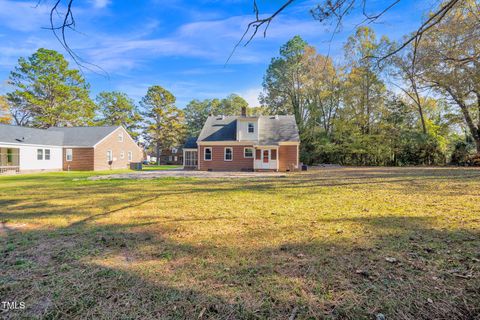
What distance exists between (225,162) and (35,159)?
54.2 ft

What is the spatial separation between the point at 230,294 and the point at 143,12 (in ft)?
16.5

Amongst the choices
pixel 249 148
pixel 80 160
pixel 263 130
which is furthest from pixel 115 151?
pixel 263 130

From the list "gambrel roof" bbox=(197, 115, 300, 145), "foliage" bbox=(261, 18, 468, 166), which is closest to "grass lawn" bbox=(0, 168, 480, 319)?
"gambrel roof" bbox=(197, 115, 300, 145)

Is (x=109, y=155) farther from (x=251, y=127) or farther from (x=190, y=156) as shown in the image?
(x=251, y=127)

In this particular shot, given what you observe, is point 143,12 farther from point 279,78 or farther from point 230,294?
point 279,78

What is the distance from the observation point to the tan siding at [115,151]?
915 inches

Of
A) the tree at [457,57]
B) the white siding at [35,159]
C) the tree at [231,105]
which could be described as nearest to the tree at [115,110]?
the tree at [231,105]

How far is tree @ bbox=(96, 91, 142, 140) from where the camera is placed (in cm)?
4006

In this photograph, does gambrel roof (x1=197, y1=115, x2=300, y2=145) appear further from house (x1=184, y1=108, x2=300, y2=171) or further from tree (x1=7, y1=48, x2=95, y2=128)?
tree (x1=7, y1=48, x2=95, y2=128)

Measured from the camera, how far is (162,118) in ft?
133

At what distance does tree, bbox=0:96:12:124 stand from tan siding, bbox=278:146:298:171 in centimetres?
3416

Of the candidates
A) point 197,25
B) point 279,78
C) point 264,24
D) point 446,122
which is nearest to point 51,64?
point 279,78

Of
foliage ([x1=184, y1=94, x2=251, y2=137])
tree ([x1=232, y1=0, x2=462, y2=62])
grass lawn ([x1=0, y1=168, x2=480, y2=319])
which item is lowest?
grass lawn ([x1=0, y1=168, x2=480, y2=319])

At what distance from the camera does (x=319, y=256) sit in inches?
103
